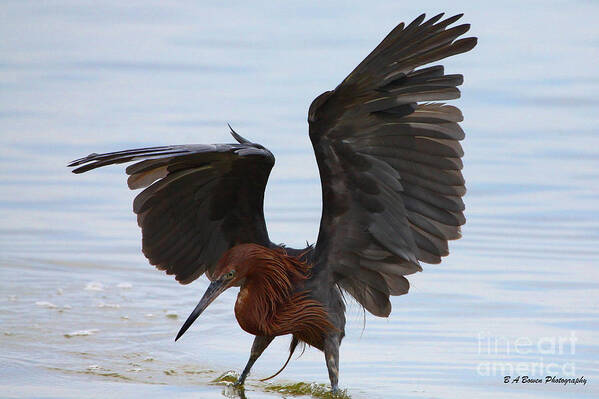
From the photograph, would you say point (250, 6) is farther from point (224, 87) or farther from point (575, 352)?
point (575, 352)

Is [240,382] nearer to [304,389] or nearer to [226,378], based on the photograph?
[226,378]

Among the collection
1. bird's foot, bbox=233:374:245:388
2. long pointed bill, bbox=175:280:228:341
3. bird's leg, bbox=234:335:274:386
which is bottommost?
bird's foot, bbox=233:374:245:388

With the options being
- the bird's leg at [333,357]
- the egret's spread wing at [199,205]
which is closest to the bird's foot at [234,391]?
the bird's leg at [333,357]

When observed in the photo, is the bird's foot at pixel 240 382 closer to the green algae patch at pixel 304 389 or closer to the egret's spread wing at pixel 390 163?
the green algae patch at pixel 304 389

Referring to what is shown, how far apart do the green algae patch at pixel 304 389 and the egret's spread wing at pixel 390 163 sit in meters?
0.55

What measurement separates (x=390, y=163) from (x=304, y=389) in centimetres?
147

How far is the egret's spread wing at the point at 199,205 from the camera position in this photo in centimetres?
689

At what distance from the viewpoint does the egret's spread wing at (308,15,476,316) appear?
255 inches

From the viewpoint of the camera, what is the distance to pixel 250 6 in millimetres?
20641

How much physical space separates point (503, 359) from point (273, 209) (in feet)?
13.0

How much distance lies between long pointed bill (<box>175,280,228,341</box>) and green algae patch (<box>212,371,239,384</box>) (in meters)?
0.76

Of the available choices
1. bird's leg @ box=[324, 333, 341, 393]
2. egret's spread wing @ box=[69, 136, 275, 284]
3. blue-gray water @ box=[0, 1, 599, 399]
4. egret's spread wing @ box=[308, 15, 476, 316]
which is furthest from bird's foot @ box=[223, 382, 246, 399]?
egret's spread wing @ box=[308, 15, 476, 316]

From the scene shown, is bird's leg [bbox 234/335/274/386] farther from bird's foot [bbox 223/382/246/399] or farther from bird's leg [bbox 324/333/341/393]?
bird's leg [bbox 324/333/341/393]

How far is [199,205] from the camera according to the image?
24.0 feet
